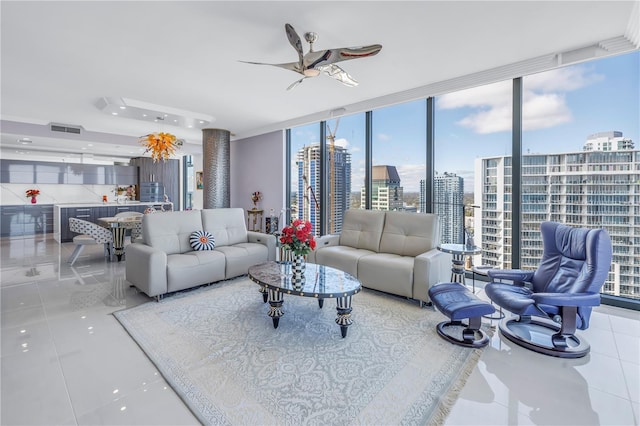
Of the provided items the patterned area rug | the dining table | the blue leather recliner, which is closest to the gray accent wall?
the dining table

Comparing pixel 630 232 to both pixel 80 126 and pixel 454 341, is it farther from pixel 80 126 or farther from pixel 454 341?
pixel 80 126

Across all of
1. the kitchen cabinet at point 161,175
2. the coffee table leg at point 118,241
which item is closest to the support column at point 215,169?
the coffee table leg at point 118,241

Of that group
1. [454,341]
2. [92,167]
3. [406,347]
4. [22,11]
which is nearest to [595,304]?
[454,341]

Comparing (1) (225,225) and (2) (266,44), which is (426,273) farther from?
(1) (225,225)

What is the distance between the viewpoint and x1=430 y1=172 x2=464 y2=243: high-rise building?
4.50m

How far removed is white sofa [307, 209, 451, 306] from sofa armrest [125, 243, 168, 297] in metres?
2.00

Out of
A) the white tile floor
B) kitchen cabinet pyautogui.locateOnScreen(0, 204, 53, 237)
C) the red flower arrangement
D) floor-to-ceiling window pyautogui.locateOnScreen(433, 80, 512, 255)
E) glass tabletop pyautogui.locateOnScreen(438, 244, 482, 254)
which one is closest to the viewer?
the white tile floor

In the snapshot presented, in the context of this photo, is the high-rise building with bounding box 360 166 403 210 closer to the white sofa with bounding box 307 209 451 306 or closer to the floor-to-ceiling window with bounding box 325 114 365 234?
the floor-to-ceiling window with bounding box 325 114 365 234

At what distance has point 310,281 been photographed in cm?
295

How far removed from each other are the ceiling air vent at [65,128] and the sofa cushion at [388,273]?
723 centimetres

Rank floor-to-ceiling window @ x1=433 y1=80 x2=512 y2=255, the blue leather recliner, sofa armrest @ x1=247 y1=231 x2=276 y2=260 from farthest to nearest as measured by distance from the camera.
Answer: sofa armrest @ x1=247 y1=231 x2=276 y2=260 → floor-to-ceiling window @ x1=433 y1=80 x2=512 y2=255 → the blue leather recliner

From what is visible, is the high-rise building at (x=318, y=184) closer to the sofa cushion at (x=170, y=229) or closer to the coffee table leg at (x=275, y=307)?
the sofa cushion at (x=170, y=229)

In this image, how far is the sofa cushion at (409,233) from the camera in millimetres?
3926

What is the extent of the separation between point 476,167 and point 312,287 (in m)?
3.10
